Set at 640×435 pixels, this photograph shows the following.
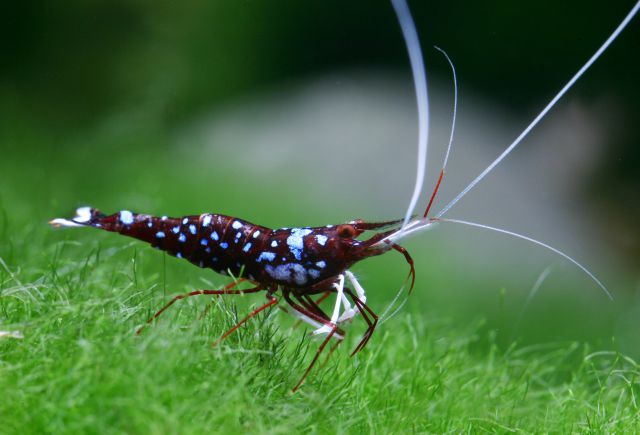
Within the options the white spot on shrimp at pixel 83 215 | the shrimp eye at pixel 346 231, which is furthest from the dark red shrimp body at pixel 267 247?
the white spot on shrimp at pixel 83 215

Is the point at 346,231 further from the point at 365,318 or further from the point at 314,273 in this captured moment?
the point at 365,318

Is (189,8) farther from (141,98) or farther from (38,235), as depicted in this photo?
(38,235)

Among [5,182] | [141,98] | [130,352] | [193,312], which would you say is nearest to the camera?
[130,352]

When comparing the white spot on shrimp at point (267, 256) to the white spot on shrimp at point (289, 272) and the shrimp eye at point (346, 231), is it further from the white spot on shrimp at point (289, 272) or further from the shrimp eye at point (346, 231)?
the shrimp eye at point (346, 231)

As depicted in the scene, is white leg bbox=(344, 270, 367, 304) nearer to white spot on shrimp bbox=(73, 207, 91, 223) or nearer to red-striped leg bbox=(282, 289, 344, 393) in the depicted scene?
red-striped leg bbox=(282, 289, 344, 393)

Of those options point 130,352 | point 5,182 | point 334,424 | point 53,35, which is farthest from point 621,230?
point 53,35

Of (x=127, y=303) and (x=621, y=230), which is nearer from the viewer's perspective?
(x=127, y=303)
